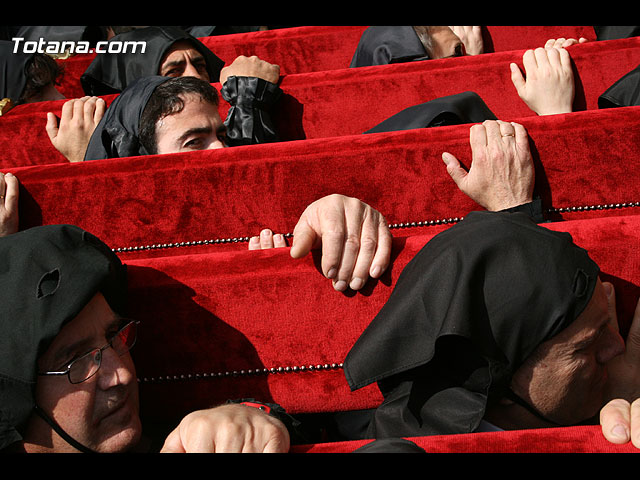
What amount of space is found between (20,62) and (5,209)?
1456 millimetres

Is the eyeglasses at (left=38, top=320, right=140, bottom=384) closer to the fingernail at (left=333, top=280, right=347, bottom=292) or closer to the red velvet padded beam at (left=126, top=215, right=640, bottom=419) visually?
the red velvet padded beam at (left=126, top=215, right=640, bottom=419)

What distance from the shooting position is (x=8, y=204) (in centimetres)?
155

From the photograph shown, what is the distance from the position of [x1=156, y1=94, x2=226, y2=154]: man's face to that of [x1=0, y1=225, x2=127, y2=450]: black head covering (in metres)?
0.77

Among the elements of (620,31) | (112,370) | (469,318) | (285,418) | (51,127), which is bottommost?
(285,418)

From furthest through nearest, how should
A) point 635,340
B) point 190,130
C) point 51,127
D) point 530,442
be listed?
1. point 51,127
2. point 190,130
3. point 635,340
4. point 530,442

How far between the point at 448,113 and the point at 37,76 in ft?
5.78

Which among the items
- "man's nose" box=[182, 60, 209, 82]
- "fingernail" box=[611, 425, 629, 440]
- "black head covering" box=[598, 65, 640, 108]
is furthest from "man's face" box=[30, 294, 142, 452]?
"man's nose" box=[182, 60, 209, 82]

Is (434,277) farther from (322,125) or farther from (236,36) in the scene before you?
(236,36)

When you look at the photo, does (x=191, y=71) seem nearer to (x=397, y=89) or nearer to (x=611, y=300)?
(x=397, y=89)

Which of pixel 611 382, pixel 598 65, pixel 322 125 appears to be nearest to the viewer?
pixel 611 382

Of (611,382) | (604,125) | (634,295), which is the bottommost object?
(611,382)

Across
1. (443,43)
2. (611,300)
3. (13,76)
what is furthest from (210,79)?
(611,300)

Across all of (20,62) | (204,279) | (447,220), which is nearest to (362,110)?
(447,220)

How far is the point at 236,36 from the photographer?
2.89 metres
